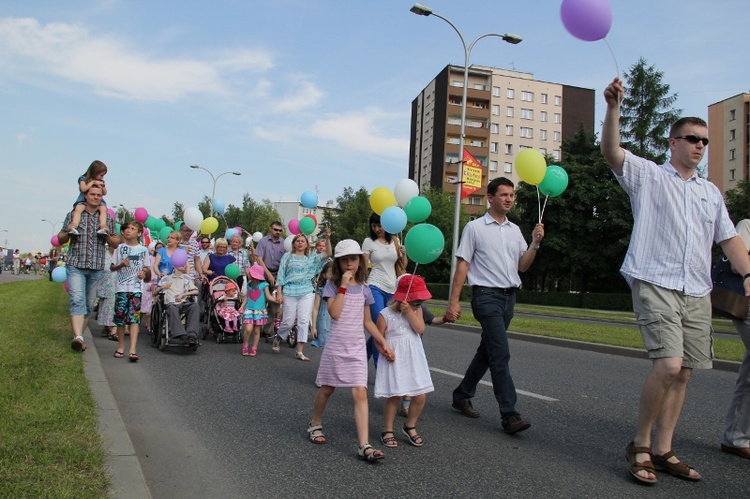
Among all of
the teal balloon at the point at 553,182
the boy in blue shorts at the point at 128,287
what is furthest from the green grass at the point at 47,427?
the teal balloon at the point at 553,182

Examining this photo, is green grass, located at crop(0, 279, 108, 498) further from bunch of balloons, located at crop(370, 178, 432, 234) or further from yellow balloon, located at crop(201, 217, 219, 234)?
yellow balloon, located at crop(201, 217, 219, 234)

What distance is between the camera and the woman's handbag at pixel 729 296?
4551 mm

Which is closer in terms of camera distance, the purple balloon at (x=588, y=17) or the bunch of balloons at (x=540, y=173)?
the purple balloon at (x=588, y=17)

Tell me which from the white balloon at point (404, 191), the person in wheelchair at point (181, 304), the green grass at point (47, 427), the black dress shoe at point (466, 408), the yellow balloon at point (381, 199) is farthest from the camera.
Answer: the person in wheelchair at point (181, 304)

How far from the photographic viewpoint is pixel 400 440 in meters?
5.00

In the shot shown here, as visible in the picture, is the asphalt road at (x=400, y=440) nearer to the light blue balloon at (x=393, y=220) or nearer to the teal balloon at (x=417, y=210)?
the light blue balloon at (x=393, y=220)

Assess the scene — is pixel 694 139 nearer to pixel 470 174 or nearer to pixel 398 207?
pixel 398 207

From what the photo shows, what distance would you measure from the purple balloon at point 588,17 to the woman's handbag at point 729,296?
6.01 ft

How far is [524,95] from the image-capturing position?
82.5 m

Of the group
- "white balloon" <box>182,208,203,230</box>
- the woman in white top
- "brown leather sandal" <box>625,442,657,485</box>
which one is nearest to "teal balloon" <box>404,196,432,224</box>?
the woman in white top

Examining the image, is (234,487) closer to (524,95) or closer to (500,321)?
(500,321)

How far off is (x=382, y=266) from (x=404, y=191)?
1.35 metres

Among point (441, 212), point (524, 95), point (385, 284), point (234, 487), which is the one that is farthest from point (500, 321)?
point (524, 95)

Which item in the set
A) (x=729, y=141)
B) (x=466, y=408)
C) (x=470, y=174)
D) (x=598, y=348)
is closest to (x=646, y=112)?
(x=729, y=141)
